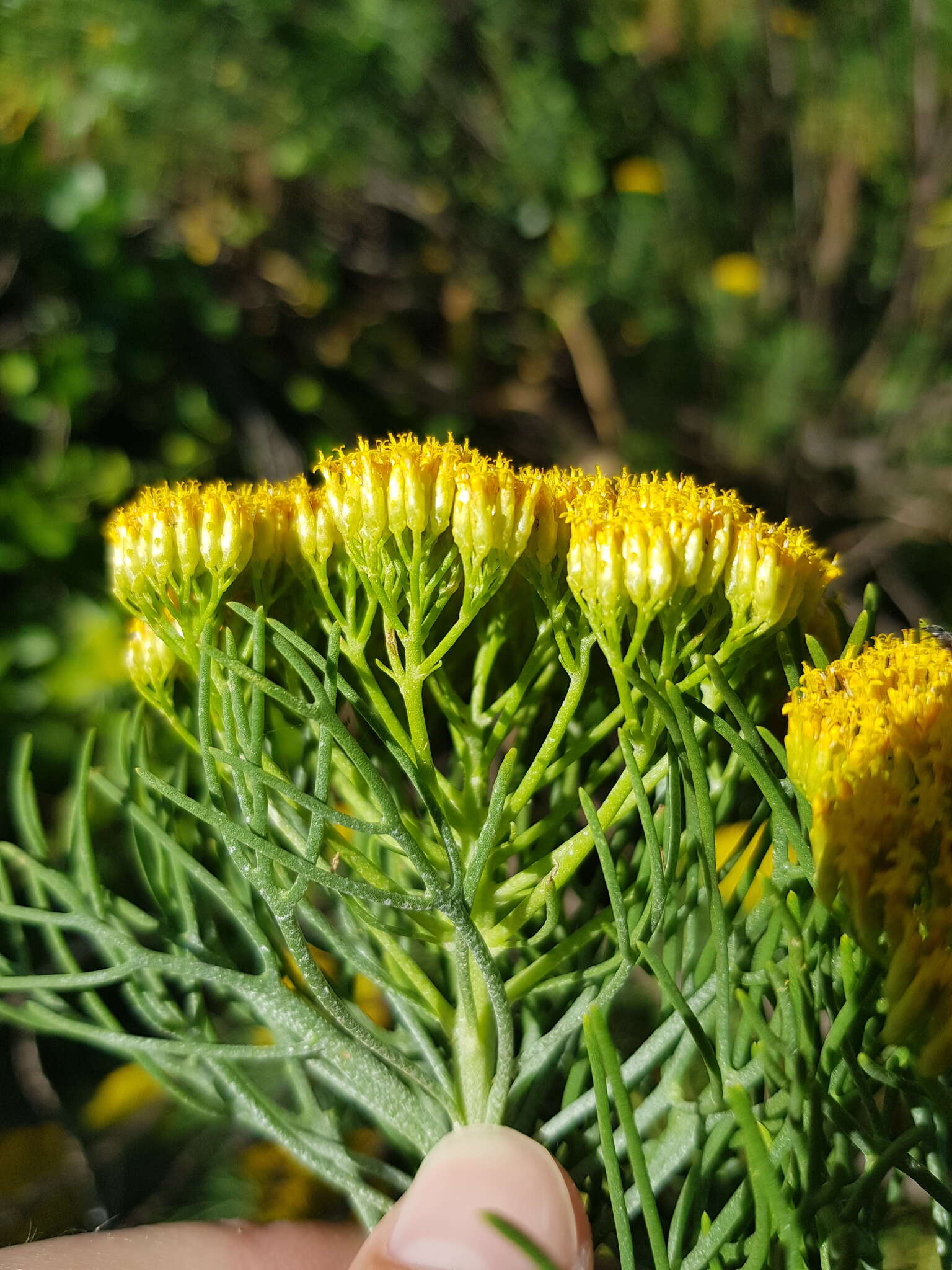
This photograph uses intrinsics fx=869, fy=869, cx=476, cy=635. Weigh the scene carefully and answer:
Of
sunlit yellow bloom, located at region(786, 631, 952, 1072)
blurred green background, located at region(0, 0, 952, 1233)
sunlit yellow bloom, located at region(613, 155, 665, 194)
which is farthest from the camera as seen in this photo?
sunlit yellow bloom, located at region(613, 155, 665, 194)

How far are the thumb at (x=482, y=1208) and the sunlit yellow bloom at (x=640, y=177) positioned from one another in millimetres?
1085

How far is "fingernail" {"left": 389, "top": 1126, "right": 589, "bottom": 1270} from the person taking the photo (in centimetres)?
35

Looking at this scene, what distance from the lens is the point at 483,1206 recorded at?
35 cm

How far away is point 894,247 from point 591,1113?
118cm

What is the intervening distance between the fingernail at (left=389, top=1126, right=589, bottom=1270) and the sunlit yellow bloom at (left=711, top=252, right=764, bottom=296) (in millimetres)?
1039

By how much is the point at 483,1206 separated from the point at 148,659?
10.8 inches

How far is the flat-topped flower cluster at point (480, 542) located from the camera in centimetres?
33

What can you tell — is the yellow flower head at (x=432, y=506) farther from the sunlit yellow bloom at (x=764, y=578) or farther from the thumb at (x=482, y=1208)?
the thumb at (x=482, y=1208)

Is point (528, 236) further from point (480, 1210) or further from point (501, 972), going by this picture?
point (480, 1210)

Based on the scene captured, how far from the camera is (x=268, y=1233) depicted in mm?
543

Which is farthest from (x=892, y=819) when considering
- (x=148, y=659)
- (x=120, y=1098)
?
(x=120, y=1098)

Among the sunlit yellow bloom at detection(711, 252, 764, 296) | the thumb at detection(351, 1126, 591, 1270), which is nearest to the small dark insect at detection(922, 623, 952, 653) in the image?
the thumb at detection(351, 1126, 591, 1270)

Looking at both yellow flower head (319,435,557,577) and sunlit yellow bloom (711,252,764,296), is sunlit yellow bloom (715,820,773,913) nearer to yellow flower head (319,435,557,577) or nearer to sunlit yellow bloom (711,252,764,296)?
yellow flower head (319,435,557,577)

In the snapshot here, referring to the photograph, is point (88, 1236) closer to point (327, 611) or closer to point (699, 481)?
point (327, 611)
